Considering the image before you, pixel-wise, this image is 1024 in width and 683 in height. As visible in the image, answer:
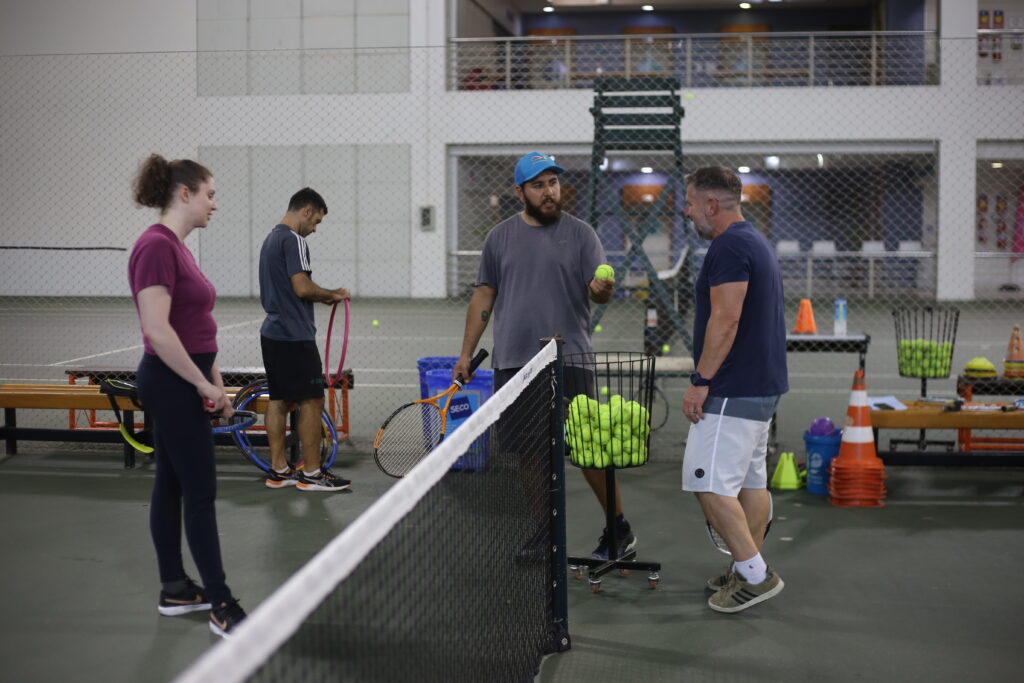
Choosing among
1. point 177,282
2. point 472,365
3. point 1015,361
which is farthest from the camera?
point 1015,361

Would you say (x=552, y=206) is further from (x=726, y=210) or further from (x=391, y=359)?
(x=391, y=359)

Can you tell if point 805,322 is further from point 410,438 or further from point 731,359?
point 731,359

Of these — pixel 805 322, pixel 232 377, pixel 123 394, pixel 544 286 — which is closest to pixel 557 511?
pixel 544 286

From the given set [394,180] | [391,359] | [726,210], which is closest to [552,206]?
[726,210]

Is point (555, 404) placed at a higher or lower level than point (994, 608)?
higher

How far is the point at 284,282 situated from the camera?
6230 millimetres

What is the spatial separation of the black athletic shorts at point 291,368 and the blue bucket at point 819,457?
10.1ft

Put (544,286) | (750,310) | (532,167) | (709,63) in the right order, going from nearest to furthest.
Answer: (750,310)
(532,167)
(544,286)
(709,63)

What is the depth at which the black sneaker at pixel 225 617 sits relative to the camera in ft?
13.5

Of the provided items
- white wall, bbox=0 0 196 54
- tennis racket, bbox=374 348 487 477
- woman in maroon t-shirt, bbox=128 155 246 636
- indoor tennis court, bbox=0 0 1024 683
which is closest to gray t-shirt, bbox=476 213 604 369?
indoor tennis court, bbox=0 0 1024 683

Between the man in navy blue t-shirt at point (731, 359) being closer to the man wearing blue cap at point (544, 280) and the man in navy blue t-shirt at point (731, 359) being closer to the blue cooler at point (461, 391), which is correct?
the man wearing blue cap at point (544, 280)

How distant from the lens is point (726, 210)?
14.4ft

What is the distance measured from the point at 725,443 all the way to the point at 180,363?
86.4 inches

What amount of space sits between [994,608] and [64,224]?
2014cm
